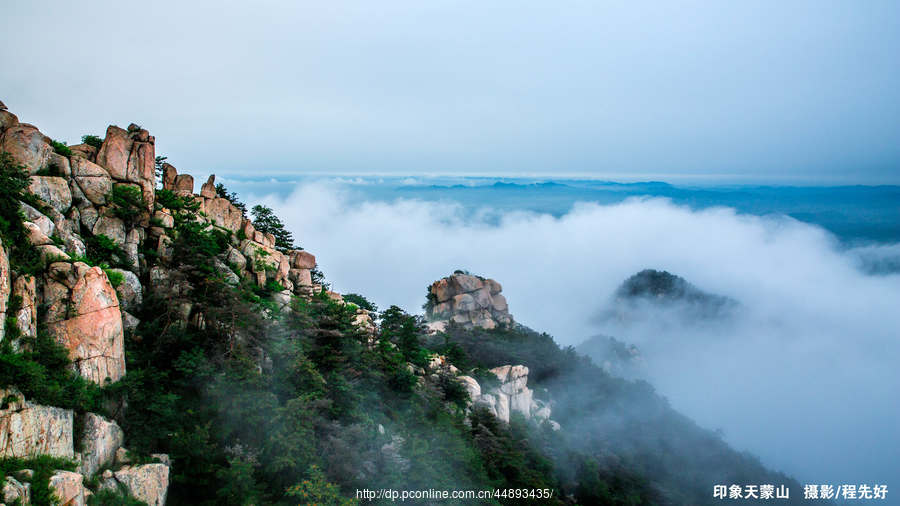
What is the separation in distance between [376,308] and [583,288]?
154m

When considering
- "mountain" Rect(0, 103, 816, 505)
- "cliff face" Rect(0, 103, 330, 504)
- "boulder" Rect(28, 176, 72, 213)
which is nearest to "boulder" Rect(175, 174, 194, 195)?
"mountain" Rect(0, 103, 816, 505)

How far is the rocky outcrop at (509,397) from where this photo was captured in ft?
87.6

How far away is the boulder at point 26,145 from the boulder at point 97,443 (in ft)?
27.5

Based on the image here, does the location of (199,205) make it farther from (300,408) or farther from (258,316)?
(300,408)

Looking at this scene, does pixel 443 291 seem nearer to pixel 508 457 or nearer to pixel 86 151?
pixel 508 457

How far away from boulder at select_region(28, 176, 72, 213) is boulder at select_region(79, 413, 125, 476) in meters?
7.24

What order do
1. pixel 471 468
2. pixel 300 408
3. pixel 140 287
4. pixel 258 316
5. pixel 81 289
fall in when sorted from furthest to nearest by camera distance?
pixel 471 468, pixel 258 316, pixel 140 287, pixel 300 408, pixel 81 289

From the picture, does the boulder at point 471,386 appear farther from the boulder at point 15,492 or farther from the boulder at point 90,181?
the boulder at point 15,492

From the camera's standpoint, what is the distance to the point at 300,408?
44.9 feet

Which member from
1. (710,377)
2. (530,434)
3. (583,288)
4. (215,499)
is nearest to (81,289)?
(215,499)

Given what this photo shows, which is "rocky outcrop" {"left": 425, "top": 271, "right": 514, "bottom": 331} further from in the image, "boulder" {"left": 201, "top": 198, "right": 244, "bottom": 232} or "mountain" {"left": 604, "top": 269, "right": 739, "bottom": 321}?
"mountain" {"left": 604, "top": 269, "right": 739, "bottom": 321}

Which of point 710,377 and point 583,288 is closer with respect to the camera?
point 710,377

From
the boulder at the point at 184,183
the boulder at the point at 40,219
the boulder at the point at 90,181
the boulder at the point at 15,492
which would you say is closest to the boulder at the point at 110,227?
the boulder at the point at 90,181

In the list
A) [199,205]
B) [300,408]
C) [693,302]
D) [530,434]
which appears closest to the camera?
[300,408]
